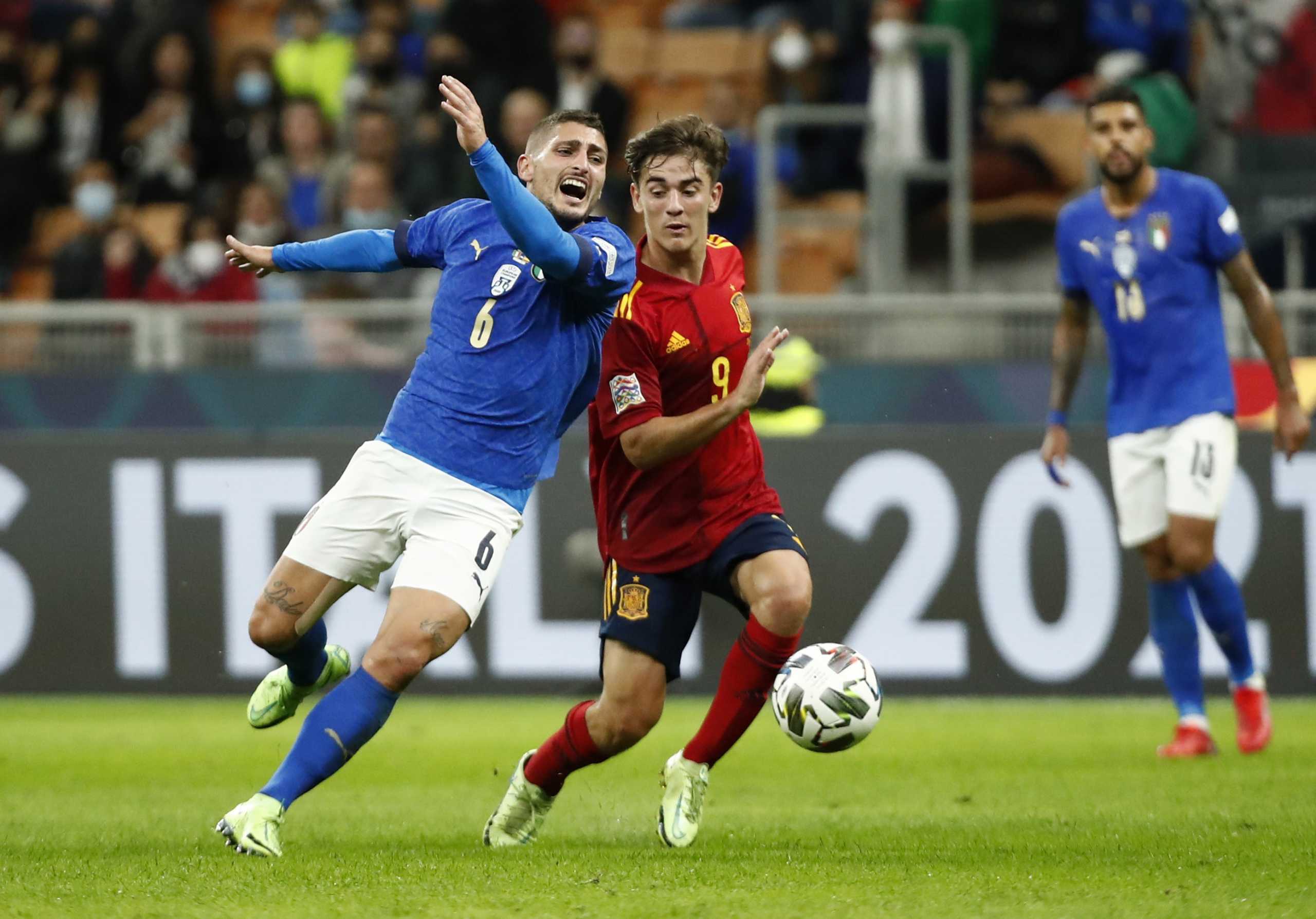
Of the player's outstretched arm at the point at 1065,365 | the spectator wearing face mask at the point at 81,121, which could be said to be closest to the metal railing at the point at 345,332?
the player's outstretched arm at the point at 1065,365

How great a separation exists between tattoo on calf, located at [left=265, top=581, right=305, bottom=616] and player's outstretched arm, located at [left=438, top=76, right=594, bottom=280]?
3.98 feet

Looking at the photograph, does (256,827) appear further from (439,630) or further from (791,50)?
(791,50)

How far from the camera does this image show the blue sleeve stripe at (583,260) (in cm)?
553

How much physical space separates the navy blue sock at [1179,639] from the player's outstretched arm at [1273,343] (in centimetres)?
73

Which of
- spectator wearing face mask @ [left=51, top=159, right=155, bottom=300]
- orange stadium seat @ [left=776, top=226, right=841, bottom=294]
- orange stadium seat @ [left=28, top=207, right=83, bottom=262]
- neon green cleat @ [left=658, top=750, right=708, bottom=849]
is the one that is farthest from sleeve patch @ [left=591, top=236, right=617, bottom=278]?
orange stadium seat @ [left=28, top=207, right=83, bottom=262]

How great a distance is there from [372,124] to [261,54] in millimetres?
1485

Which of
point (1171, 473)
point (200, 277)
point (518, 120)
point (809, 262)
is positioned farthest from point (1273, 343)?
point (200, 277)

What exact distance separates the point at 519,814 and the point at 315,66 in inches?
392

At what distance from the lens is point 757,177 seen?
13.0 meters

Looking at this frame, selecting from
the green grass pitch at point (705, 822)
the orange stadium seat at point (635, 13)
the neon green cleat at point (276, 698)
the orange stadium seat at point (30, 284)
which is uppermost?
the orange stadium seat at point (635, 13)

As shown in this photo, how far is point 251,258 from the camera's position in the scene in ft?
19.9

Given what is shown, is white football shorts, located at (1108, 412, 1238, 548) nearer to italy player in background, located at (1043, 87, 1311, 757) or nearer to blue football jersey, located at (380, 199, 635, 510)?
italy player in background, located at (1043, 87, 1311, 757)

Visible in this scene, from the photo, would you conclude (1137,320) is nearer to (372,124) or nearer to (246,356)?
(246,356)

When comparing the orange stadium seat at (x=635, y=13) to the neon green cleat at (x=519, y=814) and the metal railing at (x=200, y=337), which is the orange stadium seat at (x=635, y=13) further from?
the neon green cleat at (x=519, y=814)
